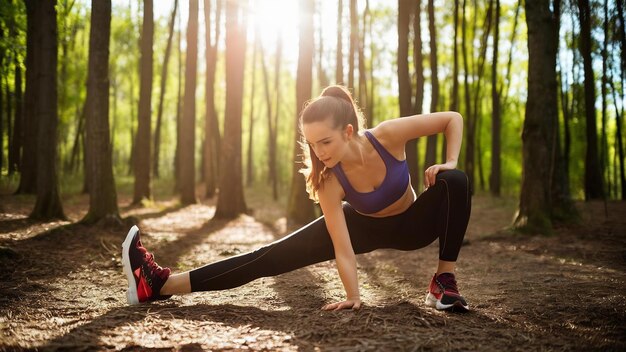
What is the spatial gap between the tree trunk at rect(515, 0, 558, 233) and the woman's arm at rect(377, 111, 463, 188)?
5135mm

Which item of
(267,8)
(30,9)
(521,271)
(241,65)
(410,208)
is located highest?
(267,8)

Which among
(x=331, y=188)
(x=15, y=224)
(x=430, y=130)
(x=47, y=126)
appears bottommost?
(x=15, y=224)

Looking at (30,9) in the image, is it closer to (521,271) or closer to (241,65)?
(241,65)

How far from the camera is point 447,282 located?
319cm

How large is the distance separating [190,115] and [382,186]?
10783 millimetres

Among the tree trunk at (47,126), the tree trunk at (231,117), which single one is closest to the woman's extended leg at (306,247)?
the tree trunk at (47,126)

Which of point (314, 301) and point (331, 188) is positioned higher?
point (331, 188)

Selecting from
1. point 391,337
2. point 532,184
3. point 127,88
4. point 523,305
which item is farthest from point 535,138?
point 127,88

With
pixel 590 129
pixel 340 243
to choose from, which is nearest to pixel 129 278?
pixel 340 243

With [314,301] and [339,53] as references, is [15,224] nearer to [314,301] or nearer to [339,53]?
[314,301]

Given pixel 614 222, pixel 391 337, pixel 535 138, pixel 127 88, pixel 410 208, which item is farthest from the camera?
pixel 127 88

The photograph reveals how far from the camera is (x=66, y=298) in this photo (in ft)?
12.0

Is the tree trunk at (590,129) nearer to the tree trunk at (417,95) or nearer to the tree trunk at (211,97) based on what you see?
the tree trunk at (417,95)

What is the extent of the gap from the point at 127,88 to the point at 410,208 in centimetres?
3228
